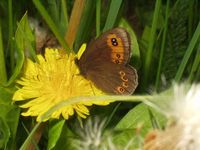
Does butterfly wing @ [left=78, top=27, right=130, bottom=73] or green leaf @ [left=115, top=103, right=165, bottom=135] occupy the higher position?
butterfly wing @ [left=78, top=27, right=130, bottom=73]

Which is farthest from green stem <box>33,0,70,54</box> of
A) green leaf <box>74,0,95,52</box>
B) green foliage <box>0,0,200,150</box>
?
green leaf <box>74,0,95,52</box>

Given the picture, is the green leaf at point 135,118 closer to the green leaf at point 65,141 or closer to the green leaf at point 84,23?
the green leaf at point 65,141

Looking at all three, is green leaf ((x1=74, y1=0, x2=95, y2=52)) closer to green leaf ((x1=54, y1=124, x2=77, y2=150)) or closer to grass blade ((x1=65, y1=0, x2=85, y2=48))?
grass blade ((x1=65, y1=0, x2=85, y2=48))

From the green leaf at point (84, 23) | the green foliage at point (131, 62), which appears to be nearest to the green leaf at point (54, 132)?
the green foliage at point (131, 62)

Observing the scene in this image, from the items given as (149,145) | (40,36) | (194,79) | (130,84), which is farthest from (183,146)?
(40,36)

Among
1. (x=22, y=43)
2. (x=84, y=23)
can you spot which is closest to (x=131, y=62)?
(x=84, y=23)

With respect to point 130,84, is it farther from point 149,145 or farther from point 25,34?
point 149,145
